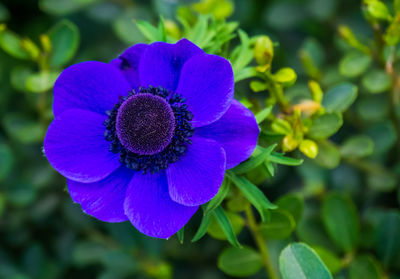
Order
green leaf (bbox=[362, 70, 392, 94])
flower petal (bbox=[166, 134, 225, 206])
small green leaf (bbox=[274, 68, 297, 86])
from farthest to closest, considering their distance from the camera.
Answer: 1. green leaf (bbox=[362, 70, 392, 94])
2. small green leaf (bbox=[274, 68, 297, 86])
3. flower petal (bbox=[166, 134, 225, 206])

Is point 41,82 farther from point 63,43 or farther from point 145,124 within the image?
point 145,124

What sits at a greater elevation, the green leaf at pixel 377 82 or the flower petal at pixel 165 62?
the flower petal at pixel 165 62

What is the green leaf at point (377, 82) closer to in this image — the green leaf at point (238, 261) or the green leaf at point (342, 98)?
the green leaf at point (342, 98)

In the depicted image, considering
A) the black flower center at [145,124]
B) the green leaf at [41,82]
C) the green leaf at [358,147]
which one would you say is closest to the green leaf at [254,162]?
the black flower center at [145,124]

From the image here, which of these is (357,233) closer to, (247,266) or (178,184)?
(247,266)

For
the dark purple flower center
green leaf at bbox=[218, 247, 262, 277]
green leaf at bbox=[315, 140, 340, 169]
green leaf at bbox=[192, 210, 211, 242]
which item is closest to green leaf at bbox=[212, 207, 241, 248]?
green leaf at bbox=[192, 210, 211, 242]

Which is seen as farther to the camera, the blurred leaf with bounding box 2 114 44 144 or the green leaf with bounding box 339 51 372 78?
the blurred leaf with bounding box 2 114 44 144

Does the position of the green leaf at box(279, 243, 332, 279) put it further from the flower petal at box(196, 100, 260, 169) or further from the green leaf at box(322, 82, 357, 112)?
the green leaf at box(322, 82, 357, 112)
